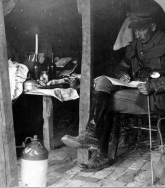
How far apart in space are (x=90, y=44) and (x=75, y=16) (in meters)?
2.37

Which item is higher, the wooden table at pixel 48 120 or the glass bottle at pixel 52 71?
the glass bottle at pixel 52 71

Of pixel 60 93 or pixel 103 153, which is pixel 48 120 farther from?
pixel 103 153

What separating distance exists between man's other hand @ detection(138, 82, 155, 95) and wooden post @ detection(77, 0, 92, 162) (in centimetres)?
65

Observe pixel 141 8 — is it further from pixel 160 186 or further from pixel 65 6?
pixel 160 186

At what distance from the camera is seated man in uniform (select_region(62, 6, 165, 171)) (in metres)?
3.76

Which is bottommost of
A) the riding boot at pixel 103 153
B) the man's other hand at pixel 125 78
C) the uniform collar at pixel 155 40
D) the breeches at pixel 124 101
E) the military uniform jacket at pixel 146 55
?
the riding boot at pixel 103 153

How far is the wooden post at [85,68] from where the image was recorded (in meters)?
3.89

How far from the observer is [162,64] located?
175 inches

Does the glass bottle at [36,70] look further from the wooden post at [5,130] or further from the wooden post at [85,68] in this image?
the wooden post at [5,130]

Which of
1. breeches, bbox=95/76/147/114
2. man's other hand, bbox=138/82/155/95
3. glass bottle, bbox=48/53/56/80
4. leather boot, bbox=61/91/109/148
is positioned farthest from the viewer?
glass bottle, bbox=48/53/56/80

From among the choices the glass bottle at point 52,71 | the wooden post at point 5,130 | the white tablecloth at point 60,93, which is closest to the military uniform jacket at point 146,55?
the white tablecloth at point 60,93

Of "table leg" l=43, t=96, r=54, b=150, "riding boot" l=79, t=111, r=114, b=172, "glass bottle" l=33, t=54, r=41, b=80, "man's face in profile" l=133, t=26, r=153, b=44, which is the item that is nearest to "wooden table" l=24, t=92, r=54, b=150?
"table leg" l=43, t=96, r=54, b=150

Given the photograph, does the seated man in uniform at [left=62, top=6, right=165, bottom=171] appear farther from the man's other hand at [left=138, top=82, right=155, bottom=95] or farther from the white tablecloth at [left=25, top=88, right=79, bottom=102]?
the white tablecloth at [left=25, top=88, right=79, bottom=102]

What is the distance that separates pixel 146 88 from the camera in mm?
3744
